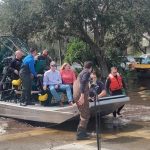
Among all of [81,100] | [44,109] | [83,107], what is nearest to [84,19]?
[44,109]

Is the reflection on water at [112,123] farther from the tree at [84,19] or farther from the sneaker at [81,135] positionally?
the tree at [84,19]

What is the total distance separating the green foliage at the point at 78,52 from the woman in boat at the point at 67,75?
16009 mm

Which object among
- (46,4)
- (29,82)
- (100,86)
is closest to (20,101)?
(29,82)

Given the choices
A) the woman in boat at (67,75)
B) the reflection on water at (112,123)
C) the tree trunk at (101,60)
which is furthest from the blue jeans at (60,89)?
the tree trunk at (101,60)

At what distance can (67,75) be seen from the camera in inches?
474

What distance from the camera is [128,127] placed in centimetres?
1155

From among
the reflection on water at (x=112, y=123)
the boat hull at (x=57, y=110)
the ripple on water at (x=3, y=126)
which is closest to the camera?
the boat hull at (x=57, y=110)

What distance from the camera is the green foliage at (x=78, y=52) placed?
28266 mm

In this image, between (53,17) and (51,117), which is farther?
(53,17)

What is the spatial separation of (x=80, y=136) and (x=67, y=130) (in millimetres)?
1359

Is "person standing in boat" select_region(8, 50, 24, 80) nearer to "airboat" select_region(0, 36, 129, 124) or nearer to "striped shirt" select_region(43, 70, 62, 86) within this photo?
→ "airboat" select_region(0, 36, 129, 124)

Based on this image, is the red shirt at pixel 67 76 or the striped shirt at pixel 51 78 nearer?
the striped shirt at pixel 51 78

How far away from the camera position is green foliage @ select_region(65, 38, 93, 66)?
1113 inches

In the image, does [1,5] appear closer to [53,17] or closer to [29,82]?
[53,17]
